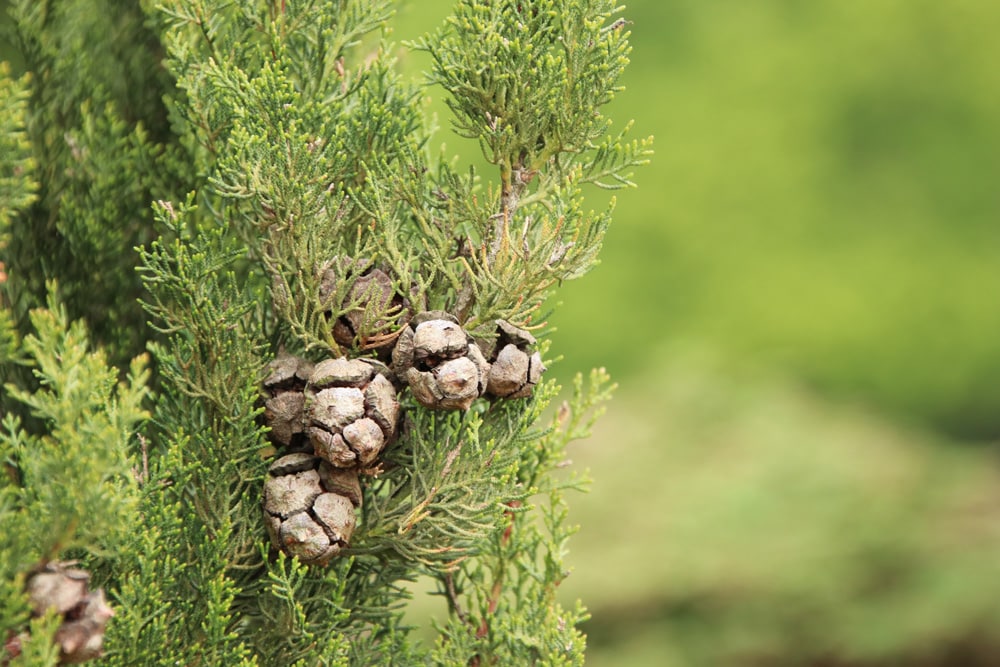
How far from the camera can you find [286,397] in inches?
49.5

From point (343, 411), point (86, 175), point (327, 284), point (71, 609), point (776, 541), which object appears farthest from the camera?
point (776, 541)

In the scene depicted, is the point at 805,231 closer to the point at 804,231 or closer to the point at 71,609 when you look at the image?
the point at 804,231

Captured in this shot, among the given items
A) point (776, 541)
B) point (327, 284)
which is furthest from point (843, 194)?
point (327, 284)

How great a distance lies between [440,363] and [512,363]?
0.13 meters

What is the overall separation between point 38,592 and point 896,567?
4.18 meters

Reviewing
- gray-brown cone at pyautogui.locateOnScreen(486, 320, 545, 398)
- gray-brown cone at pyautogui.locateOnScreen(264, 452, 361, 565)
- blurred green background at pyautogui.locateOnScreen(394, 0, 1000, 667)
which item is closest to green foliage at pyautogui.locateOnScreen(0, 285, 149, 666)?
gray-brown cone at pyautogui.locateOnScreen(264, 452, 361, 565)

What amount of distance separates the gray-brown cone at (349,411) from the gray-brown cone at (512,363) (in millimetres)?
150

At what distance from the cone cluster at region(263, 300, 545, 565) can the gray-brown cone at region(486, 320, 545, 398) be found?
40 mm

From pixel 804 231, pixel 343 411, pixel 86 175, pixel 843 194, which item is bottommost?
pixel 343 411

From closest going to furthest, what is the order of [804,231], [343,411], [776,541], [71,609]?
[71,609]
[343,411]
[776,541]
[804,231]

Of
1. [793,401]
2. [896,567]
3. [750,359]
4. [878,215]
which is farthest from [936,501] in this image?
[878,215]

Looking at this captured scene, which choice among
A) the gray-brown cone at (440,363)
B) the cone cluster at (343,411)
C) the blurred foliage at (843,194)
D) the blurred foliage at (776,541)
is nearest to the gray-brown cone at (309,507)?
the cone cluster at (343,411)

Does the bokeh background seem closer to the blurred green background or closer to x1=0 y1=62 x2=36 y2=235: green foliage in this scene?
the blurred green background

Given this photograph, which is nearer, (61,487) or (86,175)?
(61,487)
